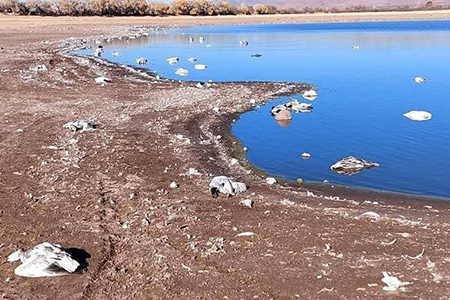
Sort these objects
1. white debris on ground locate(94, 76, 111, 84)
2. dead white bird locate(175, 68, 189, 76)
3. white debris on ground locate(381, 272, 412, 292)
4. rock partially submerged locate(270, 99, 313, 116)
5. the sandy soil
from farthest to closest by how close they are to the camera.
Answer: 1. dead white bird locate(175, 68, 189, 76)
2. white debris on ground locate(94, 76, 111, 84)
3. rock partially submerged locate(270, 99, 313, 116)
4. the sandy soil
5. white debris on ground locate(381, 272, 412, 292)

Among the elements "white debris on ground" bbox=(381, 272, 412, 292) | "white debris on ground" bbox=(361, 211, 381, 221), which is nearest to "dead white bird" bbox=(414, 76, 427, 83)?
"white debris on ground" bbox=(361, 211, 381, 221)

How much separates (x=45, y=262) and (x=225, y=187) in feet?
13.2

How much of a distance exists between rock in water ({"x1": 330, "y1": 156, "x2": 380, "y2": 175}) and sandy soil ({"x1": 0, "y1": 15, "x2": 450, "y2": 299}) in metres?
1.34

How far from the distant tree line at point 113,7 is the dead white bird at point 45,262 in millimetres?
88956

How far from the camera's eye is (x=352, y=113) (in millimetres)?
18500

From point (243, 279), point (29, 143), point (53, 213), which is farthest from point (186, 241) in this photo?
point (29, 143)

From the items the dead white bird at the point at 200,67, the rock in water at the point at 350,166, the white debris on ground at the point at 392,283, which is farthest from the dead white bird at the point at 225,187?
the dead white bird at the point at 200,67

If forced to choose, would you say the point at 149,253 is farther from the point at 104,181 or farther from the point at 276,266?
the point at 104,181

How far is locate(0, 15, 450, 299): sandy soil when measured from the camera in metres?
6.51

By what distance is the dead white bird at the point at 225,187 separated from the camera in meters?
9.80

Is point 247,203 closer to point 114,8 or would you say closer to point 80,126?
point 80,126

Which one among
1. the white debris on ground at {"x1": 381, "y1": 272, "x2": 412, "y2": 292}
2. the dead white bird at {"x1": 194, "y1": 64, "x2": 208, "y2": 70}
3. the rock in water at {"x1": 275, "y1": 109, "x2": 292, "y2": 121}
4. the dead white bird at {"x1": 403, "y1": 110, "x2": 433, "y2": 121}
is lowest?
the dead white bird at {"x1": 194, "y1": 64, "x2": 208, "y2": 70}

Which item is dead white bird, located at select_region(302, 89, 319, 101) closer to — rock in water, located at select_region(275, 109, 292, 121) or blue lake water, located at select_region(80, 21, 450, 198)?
blue lake water, located at select_region(80, 21, 450, 198)

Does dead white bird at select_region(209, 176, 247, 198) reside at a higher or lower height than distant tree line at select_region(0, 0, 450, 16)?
higher
